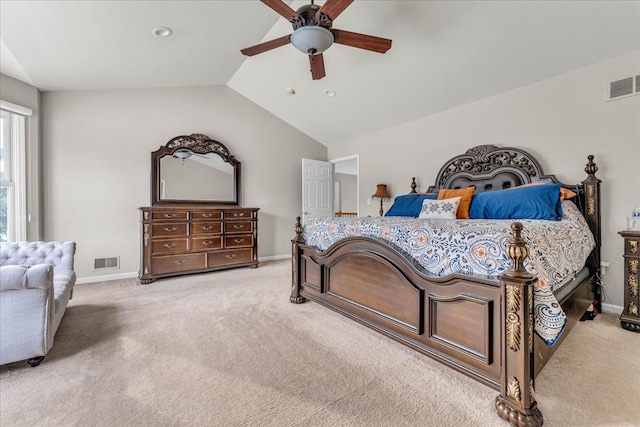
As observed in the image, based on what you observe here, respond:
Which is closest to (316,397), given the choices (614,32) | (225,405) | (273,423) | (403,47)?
(273,423)

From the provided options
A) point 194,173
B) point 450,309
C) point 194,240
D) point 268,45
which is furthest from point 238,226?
point 450,309

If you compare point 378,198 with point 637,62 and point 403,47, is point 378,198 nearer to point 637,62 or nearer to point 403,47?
point 403,47

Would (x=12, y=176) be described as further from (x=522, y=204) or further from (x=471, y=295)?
(x=522, y=204)

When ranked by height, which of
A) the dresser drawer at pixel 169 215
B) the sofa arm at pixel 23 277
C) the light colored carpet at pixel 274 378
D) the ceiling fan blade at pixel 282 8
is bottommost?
the light colored carpet at pixel 274 378

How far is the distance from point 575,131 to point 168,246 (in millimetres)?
5065

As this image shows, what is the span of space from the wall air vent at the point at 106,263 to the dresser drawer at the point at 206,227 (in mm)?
1144

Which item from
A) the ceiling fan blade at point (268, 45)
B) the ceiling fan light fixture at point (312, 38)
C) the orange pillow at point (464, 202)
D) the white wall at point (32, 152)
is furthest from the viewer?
the white wall at point (32, 152)

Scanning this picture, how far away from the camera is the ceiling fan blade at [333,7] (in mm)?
2043

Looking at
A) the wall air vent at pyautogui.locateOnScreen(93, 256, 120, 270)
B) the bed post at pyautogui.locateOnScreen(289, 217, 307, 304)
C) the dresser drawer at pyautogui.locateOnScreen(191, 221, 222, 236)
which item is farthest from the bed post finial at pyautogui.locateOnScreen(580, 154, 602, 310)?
the wall air vent at pyautogui.locateOnScreen(93, 256, 120, 270)

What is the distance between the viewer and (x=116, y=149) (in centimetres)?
412

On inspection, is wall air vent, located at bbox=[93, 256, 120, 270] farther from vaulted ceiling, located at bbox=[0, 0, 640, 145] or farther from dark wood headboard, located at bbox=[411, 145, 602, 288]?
dark wood headboard, located at bbox=[411, 145, 602, 288]

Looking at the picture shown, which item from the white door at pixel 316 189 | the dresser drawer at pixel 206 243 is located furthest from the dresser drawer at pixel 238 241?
the white door at pixel 316 189

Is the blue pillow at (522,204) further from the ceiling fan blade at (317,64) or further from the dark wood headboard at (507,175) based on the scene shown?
the ceiling fan blade at (317,64)

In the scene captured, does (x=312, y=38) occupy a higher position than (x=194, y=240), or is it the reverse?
(x=312, y=38)
